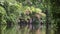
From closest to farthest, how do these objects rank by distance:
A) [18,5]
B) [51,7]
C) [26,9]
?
[51,7]
[18,5]
[26,9]

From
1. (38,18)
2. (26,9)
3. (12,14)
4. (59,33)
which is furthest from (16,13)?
(59,33)

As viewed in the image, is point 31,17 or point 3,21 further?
point 31,17

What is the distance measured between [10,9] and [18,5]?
4.61 ft

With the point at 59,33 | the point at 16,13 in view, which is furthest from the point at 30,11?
the point at 59,33

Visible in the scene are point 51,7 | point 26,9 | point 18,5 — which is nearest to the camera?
point 51,7

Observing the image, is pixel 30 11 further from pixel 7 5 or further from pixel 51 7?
pixel 51 7

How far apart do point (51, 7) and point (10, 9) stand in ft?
67.5

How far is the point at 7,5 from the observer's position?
31750 mm

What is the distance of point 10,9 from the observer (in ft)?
107

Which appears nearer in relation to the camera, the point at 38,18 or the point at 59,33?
the point at 59,33

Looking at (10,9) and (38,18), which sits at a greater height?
(10,9)

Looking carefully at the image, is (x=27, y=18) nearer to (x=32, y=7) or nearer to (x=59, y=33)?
(x=32, y=7)

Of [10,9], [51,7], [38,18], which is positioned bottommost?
[38,18]

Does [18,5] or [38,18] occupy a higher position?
[18,5]
